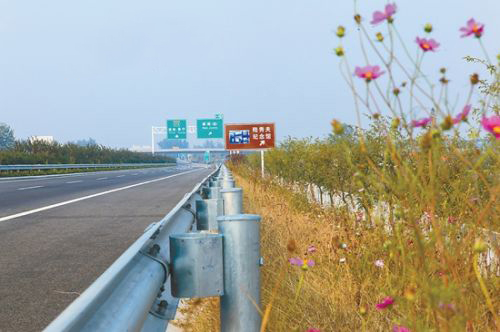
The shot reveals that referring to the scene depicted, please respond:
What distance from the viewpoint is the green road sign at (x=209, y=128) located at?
185 ft

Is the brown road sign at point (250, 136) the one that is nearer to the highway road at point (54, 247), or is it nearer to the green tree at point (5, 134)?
the highway road at point (54, 247)

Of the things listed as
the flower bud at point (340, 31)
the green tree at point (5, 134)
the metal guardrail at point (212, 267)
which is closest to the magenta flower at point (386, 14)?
the flower bud at point (340, 31)

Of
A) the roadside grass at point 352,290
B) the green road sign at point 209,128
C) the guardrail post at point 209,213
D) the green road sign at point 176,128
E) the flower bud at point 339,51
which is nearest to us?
the flower bud at point 339,51

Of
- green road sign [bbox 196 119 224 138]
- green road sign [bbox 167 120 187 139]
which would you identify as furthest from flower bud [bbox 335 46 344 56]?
green road sign [bbox 167 120 187 139]

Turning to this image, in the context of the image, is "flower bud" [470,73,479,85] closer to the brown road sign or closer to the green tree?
the brown road sign

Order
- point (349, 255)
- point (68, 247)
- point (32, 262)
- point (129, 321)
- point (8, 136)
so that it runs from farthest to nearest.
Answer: point (8, 136) → point (68, 247) → point (32, 262) → point (349, 255) → point (129, 321)

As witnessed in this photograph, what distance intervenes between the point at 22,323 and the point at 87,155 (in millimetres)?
48456

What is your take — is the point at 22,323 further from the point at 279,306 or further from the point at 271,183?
the point at 271,183

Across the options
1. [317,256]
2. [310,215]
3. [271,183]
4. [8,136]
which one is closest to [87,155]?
[271,183]

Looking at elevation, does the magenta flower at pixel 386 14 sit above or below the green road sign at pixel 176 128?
below

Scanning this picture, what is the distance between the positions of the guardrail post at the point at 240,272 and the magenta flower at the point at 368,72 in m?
0.61

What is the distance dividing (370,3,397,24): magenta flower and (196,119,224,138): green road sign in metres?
54.9

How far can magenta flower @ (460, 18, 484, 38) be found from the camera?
1622mm

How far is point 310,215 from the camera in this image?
25.8 feet
